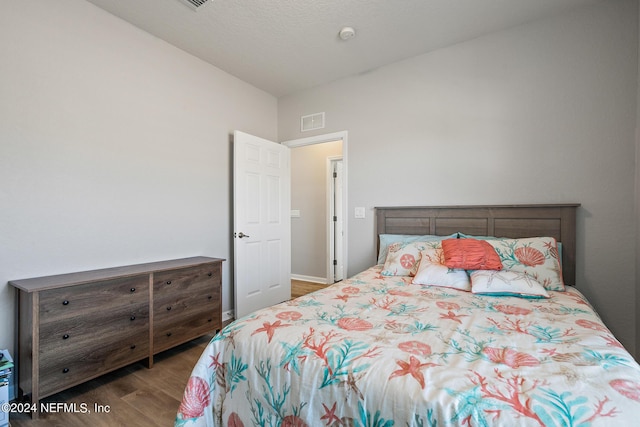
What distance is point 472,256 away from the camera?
2.04 meters

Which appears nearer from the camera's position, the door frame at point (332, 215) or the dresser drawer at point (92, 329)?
the dresser drawer at point (92, 329)

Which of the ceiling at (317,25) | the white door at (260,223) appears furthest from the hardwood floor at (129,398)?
the ceiling at (317,25)

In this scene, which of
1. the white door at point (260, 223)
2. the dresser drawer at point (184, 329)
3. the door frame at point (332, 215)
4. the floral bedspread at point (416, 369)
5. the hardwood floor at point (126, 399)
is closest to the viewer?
the floral bedspread at point (416, 369)

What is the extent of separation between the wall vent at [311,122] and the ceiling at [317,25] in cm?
60

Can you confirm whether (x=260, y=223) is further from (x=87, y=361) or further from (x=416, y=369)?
(x=416, y=369)

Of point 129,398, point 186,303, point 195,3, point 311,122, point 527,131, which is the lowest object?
point 129,398

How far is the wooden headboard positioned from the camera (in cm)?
225

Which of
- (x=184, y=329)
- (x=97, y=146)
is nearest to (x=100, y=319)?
(x=184, y=329)

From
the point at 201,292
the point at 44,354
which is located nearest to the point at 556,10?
the point at 201,292

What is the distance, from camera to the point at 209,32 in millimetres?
2510

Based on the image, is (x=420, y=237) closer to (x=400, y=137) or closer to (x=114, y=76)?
(x=400, y=137)

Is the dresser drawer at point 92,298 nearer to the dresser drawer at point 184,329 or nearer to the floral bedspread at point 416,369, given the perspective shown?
the dresser drawer at point 184,329

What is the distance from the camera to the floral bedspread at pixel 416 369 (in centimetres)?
81

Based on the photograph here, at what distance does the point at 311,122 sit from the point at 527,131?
2.24m
